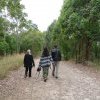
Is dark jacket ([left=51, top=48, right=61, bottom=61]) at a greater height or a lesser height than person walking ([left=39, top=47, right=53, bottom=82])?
greater

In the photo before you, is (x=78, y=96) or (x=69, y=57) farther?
(x=69, y=57)

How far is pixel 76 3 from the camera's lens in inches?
1273

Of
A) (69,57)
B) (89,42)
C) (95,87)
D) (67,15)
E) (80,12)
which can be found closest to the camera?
(95,87)

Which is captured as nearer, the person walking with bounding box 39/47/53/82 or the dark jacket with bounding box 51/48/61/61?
the person walking with bounding box 39/47/53/82

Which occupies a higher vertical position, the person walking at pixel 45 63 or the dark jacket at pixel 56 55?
the dark jacket at pixel 56 55

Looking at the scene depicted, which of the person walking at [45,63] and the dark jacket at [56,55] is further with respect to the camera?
the dark jacket at [56,55]

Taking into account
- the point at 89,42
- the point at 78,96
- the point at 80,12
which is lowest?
the point at 78,96

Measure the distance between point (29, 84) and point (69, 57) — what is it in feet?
117

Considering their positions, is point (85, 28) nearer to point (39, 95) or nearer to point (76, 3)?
point (76, 3)

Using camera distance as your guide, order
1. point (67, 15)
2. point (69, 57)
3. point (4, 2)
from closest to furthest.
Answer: point (4, 2) < point (67, 15) < point (69, 57)

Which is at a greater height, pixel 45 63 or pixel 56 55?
pixel 56 55

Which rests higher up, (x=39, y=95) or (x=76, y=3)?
(x=76, y=3)

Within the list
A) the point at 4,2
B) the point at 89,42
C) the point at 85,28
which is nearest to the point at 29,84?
the point at 4,2

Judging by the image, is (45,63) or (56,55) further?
(56,55)
